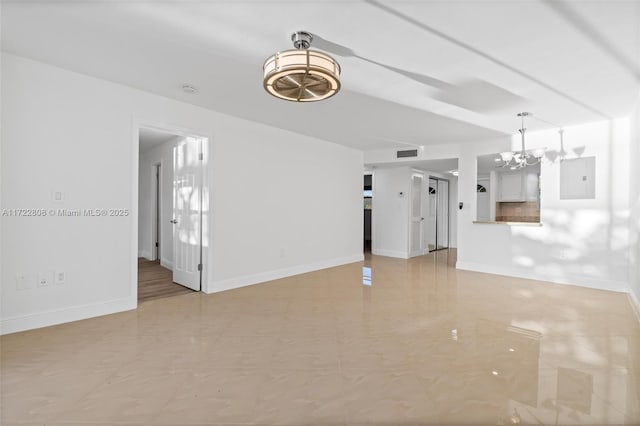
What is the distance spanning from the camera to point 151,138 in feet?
19.7

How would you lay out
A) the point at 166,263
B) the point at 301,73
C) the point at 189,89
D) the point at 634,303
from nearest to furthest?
1. the point at 301,73
2. the point at 189,89
3. the point at 634,303
4. the point at 166,263

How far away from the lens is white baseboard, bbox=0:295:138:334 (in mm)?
2943

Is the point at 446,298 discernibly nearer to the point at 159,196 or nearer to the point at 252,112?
the point at 252,112

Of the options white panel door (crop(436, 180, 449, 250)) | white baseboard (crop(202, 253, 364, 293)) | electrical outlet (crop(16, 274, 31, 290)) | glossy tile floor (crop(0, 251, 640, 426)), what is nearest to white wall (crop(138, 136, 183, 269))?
white baseboard (crop(202, 253, 364, 293))

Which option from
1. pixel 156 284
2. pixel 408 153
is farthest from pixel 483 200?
pixel 156 284

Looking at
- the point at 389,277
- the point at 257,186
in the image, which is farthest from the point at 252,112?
the point at 389,277

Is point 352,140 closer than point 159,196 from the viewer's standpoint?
Yes

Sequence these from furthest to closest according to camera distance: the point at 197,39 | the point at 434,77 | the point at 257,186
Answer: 1. the point at 257,186
2. the point at 434,77
3. the point at 197,39

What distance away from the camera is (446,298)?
13.9 ft

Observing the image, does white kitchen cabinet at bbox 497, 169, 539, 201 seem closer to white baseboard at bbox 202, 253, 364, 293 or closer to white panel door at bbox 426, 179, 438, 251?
white panel door at bbox 426, 179, 438, 251

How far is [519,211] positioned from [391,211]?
378 cm

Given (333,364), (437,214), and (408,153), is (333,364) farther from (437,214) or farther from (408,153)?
(437,214)

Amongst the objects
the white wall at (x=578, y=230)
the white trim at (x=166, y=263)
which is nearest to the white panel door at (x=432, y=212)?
the white wall at (x=578, y=230)

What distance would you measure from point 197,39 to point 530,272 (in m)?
5.92
